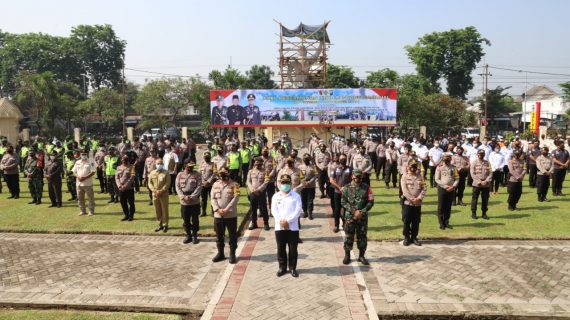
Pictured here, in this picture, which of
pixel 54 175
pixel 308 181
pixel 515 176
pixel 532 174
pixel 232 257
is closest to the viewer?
pixel 232 257

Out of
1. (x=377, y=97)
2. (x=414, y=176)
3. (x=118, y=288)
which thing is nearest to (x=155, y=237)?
(x=118, y=288)

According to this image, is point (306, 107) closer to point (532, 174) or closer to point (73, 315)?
point (532, 174)

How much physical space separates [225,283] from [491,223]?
7156 millimetres

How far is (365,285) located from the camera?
22.7 ft

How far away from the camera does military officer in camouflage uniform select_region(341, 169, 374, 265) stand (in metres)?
7.72

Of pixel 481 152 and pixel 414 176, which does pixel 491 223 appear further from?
pixel 414 176

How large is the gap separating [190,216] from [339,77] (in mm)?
44784

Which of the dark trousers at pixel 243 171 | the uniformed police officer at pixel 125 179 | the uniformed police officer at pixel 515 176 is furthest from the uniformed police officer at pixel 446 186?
the dark trousers at pixel 243 171

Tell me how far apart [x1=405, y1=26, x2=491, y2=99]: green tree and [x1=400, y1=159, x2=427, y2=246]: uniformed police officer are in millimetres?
50645

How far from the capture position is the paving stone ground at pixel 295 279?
6.17 meters

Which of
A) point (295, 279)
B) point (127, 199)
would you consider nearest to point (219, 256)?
point (295, 279)

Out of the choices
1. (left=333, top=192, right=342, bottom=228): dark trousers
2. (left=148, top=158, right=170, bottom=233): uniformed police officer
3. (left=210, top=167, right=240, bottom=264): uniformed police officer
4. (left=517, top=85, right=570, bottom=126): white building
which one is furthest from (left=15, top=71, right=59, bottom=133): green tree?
(left=517, top=85, right=570, bottom=126): white building

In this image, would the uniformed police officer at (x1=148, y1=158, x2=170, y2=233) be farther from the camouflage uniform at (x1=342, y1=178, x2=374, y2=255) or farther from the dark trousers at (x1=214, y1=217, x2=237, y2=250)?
the camouflage uniform at (x1=342, y1=178, x2=374, y2=255)

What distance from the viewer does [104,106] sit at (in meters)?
47.0
